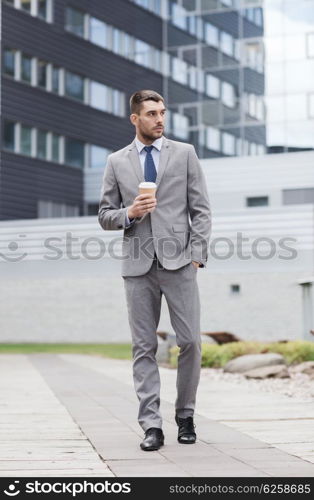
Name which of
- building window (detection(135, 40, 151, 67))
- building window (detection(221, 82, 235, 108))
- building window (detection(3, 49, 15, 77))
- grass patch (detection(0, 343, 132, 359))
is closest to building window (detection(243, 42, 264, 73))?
building window (detection(221, 82, 235, 108))

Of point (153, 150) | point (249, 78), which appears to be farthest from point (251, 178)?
point (153, 150)

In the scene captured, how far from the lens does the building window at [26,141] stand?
3338cm

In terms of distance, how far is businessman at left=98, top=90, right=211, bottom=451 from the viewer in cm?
599

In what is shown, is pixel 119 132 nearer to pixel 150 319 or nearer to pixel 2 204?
pixel 2 204

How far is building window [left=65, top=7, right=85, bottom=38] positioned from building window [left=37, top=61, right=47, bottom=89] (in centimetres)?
195

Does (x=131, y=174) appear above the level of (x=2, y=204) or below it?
below

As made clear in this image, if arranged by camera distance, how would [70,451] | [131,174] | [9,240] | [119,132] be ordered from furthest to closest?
[119,132] < [9,240] < [131,174] < [70,451]

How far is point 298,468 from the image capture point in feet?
16.3

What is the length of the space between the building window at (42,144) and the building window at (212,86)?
19.9 ft

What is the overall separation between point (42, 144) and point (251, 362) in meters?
22.2
